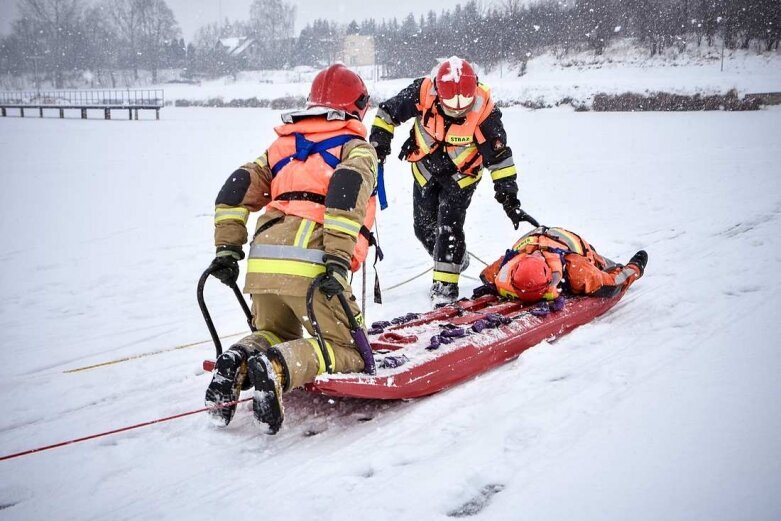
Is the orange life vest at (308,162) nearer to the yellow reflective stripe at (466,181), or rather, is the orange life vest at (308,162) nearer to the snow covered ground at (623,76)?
the yellow reflective stripe at (466,181)

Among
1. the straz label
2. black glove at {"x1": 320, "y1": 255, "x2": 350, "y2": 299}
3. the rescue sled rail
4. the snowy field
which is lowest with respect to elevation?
the snowy field

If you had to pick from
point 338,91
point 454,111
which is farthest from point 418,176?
point 338,91

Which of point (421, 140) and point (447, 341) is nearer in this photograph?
point (447, 341)

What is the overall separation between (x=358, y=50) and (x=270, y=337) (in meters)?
76.2

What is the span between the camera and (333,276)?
105 inches

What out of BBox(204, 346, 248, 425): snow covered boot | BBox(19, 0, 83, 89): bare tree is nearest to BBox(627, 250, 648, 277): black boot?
BBox(204, 346, 248, 425): snow covered boot

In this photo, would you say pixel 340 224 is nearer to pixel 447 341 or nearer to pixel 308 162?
pixel 308 162

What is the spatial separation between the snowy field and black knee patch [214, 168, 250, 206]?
109cm

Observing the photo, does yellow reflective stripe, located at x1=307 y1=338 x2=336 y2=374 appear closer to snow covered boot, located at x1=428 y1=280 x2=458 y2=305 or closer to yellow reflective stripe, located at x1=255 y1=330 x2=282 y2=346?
yellow reflective stripe, located at x1=255 y1=330 x2=282 y2=346

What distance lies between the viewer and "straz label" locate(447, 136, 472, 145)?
14.8 ft

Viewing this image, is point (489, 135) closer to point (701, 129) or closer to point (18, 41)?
point (701, 129)

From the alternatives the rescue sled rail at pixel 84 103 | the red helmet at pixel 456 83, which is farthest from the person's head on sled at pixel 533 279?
the rescue sled rail at pixel 84 103

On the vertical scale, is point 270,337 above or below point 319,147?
below

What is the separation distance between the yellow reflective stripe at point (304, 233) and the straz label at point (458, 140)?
2076 millimetres
